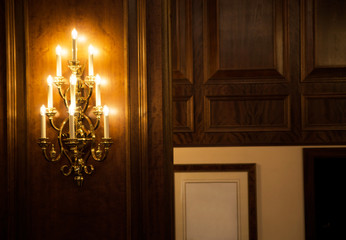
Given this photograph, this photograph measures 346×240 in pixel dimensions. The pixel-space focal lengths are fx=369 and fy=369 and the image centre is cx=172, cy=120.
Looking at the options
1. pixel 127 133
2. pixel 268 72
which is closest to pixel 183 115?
pixel 268 72

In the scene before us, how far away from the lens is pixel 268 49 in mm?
2008

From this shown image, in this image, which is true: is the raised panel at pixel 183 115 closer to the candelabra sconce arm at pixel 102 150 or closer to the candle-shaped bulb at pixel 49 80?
the candelabra sconce arm at pixel 102 150

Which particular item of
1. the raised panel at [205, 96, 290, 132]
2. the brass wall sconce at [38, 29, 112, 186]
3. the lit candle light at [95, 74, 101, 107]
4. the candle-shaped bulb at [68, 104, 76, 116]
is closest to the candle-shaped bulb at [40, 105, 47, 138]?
the brass wall sconce at [38, 29, 112, 186]

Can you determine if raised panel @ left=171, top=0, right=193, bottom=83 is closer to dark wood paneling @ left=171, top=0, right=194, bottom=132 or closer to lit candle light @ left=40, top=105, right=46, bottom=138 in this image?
dark wood paneling @ left=171, top=0, right=194, bottom=132

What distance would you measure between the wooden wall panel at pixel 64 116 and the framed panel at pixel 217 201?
62cm

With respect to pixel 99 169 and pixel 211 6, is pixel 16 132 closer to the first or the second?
pixel 99 169

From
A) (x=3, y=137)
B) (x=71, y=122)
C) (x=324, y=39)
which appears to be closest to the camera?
(x=71, y=122)

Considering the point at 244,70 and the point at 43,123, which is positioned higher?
the point at 244,70

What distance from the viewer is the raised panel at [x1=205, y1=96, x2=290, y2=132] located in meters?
2.01

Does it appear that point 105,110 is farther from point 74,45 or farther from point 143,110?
point 74,45

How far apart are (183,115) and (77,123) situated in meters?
0.73

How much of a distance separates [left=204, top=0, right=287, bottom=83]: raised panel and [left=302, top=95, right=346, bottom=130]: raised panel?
20cm

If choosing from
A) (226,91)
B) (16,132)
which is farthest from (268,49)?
(16,132)

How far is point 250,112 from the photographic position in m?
2.02
